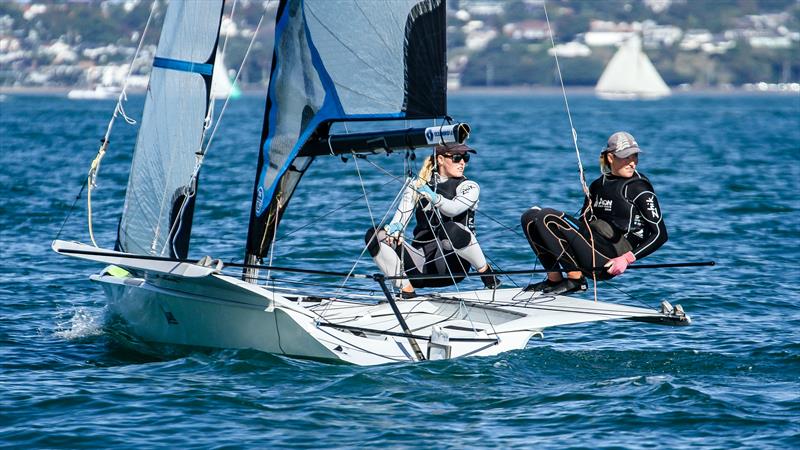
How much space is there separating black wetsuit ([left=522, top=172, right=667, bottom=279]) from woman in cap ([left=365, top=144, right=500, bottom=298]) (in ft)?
1.69

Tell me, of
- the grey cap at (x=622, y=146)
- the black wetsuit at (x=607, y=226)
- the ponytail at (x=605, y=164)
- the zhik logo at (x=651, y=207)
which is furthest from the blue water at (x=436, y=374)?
the grey cap at (x=622, y=146)

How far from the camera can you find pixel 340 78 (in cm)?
1032

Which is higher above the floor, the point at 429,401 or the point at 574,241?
the point at 574,241

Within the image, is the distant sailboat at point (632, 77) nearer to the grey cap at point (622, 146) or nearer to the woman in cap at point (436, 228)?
the woman in cap at point (436, 228)

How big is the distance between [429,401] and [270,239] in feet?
8.15

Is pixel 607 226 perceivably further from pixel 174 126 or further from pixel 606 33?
pixel 606 33

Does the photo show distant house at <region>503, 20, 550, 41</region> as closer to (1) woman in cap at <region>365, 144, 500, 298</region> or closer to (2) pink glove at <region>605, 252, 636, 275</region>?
(1) woman in cap at <region>365, 144, 500, 298</region>

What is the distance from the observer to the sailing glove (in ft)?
33.9

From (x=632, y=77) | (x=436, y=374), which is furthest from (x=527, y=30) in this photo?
(x=436, y=374)

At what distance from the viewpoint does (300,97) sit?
10.5 meters

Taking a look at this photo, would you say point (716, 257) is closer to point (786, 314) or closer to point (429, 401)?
point (786, 314)

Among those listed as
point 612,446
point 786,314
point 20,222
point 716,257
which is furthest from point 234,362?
point 20,222

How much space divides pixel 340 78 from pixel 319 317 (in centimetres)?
183

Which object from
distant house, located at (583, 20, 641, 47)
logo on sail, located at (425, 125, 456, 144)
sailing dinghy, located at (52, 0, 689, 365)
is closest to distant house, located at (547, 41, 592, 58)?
distant house, located at (583, 20, 641, 47)
